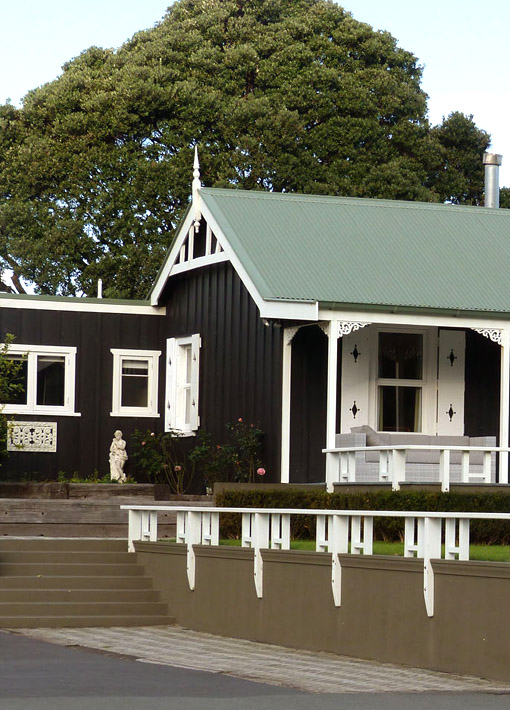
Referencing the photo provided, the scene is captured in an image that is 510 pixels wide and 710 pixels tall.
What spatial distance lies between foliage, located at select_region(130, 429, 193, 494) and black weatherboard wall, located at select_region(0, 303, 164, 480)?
1.17 feet

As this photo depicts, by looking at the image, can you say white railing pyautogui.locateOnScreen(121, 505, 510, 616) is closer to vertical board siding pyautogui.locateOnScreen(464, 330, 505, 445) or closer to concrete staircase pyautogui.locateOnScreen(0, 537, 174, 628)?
concrete staircase pyautogui.locateOnScreen(0, 537, 174, 628)

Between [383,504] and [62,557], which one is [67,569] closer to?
[62,557]

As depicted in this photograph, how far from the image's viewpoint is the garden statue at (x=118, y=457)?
2256 cm

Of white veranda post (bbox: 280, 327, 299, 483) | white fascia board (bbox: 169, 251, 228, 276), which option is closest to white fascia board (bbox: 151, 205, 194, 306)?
white fascia board (bbox: 169, 251, 228, 276)

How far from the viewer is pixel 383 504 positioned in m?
16.3

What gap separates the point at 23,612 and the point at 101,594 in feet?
3.08

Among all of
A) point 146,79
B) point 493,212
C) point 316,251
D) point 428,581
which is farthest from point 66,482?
point 146,79

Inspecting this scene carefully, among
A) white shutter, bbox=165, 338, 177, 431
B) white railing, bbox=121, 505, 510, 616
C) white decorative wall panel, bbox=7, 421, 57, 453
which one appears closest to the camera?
white railing, bbox=121, 505, 510, 616

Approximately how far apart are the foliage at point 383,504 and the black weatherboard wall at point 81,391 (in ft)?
19.1

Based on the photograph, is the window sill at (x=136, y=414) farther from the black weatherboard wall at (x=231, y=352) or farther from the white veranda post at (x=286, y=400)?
the white veranda post at (x=286, y=400)

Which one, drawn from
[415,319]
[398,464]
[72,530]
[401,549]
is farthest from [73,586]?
[415,319]

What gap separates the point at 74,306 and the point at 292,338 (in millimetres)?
4525

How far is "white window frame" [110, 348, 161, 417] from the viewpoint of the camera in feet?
76.8

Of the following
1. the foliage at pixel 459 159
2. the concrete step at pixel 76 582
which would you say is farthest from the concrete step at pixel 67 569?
the foliage at pixel 459 159
